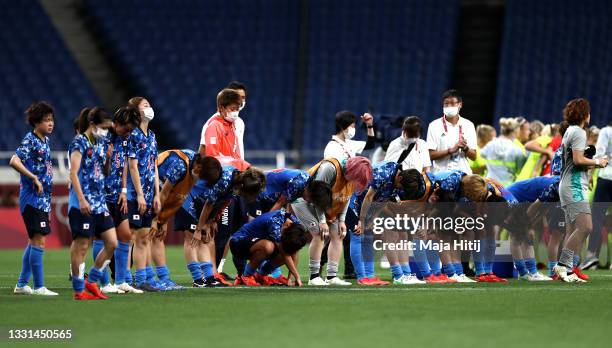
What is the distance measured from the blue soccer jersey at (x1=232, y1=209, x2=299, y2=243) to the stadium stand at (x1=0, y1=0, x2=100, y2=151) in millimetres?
14445

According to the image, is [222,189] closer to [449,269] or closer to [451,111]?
[449,269]

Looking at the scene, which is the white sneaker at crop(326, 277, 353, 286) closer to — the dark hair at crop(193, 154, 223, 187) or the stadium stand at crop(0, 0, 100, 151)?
the dark hair at crop(193, 154, 223, 187)

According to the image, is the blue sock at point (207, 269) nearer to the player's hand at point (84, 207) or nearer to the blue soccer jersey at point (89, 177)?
the blue soccer jersey at point (89, 177)

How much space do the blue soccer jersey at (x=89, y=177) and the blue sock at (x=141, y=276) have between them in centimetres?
103

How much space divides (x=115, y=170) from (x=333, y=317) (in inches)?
124

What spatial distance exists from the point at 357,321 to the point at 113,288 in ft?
11.2

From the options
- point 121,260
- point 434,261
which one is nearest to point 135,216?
point 121,260

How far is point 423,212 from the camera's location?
11.8 metres

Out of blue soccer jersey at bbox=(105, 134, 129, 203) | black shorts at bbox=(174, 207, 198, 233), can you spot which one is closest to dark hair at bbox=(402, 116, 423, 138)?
black shorts at bbox=(174, 207, 198, 233)

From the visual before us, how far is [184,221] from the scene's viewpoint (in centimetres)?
1159

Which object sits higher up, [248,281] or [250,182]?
[250,182]

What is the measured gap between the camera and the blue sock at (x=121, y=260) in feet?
34.0

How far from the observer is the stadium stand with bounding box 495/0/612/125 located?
87.4ft

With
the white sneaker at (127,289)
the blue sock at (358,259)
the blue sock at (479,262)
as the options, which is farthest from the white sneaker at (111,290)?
the blue sock at (479,262)
